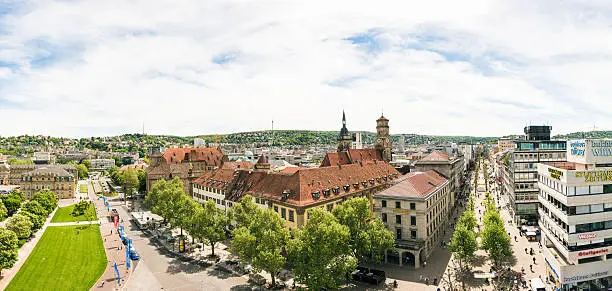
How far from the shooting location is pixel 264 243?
5200cm

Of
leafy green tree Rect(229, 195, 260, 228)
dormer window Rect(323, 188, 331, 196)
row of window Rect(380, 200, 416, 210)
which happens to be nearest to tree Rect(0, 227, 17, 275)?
leafy green tree Rect(229, 195, 260, 228)

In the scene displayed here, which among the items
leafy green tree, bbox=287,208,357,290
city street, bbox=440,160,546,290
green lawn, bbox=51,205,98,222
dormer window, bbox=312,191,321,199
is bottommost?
green lawn, bbox=51,205,98,222

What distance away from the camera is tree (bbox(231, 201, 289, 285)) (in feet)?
166

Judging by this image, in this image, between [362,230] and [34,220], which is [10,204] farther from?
[362,230]

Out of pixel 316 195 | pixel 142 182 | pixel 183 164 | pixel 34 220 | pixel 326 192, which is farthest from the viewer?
pixel 142 182

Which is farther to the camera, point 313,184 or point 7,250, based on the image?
point 313,184

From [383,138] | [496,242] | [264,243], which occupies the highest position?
[383,138]

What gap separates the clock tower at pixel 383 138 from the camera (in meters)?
133

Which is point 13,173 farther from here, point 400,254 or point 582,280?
point 582,280

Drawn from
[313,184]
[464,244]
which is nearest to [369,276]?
[464,244]

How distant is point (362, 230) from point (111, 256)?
172ft

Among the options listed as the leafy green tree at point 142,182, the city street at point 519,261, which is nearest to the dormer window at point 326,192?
the city street at point 519,261

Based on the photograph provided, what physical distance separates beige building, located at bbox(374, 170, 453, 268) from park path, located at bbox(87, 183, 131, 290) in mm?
46825

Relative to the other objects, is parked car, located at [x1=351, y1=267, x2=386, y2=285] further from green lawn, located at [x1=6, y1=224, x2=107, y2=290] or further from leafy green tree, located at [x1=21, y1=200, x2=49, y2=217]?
leafy green tree, located at [x1=21, y1=200, x2=49, y2=217]
